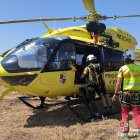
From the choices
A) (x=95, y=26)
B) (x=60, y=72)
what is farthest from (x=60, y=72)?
(x=95, y=26)

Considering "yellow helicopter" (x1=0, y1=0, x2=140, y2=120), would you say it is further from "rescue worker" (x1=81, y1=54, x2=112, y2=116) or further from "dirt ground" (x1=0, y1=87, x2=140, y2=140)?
"dirt ground" (x1=0, y1=87, x2=140, y2=140)

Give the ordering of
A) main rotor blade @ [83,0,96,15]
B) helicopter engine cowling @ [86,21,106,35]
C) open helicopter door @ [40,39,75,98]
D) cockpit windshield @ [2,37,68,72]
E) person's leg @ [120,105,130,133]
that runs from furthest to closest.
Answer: helicopter engine cowling @ [86,21,106,35], main rotor blade @ [83,0,96,15], open helicopter door @ [40,39,75,98], cockpit windshield @ [2,37,68,72], person's leg @ [120,105,130,133]

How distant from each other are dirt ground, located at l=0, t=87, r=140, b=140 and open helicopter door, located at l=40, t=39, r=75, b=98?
81cm

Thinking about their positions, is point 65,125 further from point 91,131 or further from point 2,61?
point 2,61

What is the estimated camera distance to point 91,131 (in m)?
8.03

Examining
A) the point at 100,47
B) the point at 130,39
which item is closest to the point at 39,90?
the point at 100,47

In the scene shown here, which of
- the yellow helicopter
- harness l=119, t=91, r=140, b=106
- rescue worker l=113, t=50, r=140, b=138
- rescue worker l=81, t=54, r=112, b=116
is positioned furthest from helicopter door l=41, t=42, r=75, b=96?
harness l=119, t=91, r=140, b=106

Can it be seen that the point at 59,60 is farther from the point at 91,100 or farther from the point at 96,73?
the point at 91,100

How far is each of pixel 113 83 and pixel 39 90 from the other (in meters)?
2.95

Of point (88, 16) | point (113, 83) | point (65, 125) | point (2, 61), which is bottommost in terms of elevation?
point (65, 125)

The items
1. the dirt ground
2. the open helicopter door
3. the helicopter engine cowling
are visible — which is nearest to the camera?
the dirt ground

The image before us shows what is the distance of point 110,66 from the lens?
1102 cm

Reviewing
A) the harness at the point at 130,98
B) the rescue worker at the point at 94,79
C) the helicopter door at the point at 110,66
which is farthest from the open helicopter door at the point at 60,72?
the harness at the point at 130,98

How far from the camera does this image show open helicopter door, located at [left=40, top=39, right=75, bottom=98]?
9.23 m
